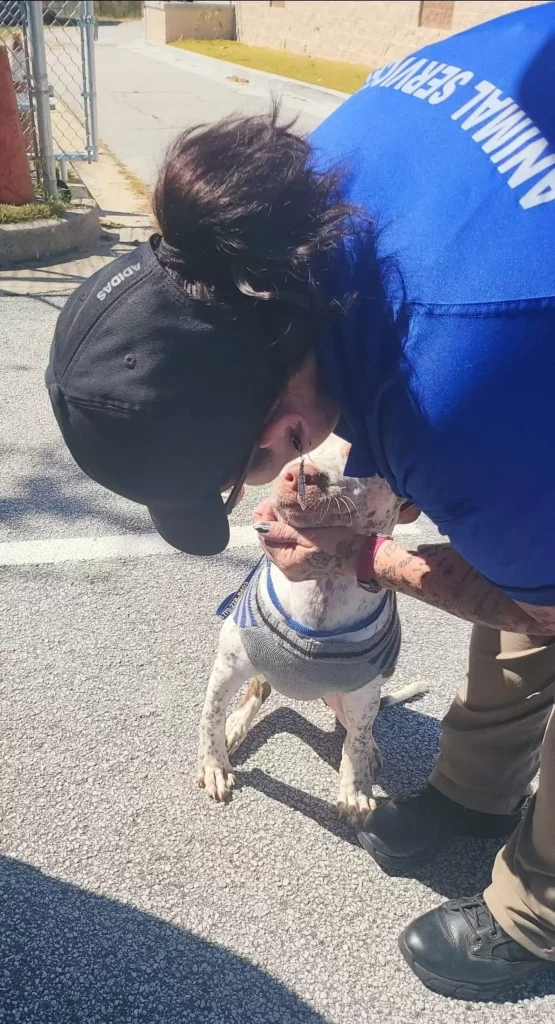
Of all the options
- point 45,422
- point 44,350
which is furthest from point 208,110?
point 45,422

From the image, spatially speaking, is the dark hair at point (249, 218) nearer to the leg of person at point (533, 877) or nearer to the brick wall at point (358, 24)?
the leg of person at point (533, 877)

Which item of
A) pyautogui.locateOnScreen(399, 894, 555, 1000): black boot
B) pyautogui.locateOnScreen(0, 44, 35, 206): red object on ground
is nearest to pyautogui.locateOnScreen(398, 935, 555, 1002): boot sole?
pyautogui.locateOnScreen(399, 894, 555, 1000): black boot

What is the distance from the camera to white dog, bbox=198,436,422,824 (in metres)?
1.81

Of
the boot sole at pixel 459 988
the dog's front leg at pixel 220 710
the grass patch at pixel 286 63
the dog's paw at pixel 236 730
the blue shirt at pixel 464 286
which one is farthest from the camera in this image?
the grass patch at pixel 286 63

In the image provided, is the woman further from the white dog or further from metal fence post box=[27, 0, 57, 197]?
metal fence post box=[27, 0, 57, 197]

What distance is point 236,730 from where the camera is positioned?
2.37 meters

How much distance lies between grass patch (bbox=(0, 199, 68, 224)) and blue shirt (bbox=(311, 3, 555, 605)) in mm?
5129

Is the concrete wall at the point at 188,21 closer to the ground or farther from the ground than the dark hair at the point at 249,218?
closer to the ground

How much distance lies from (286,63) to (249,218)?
22.1 metres

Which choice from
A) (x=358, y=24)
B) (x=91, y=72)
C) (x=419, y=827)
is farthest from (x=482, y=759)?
(x=358, y=24)

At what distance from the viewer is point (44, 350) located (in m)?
4.54

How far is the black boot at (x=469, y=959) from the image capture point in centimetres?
185

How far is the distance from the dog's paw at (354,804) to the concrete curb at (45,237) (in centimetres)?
475

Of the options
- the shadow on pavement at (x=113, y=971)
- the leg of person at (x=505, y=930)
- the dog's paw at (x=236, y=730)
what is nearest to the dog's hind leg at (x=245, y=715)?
the dog's paw at (x=236, y=730)
